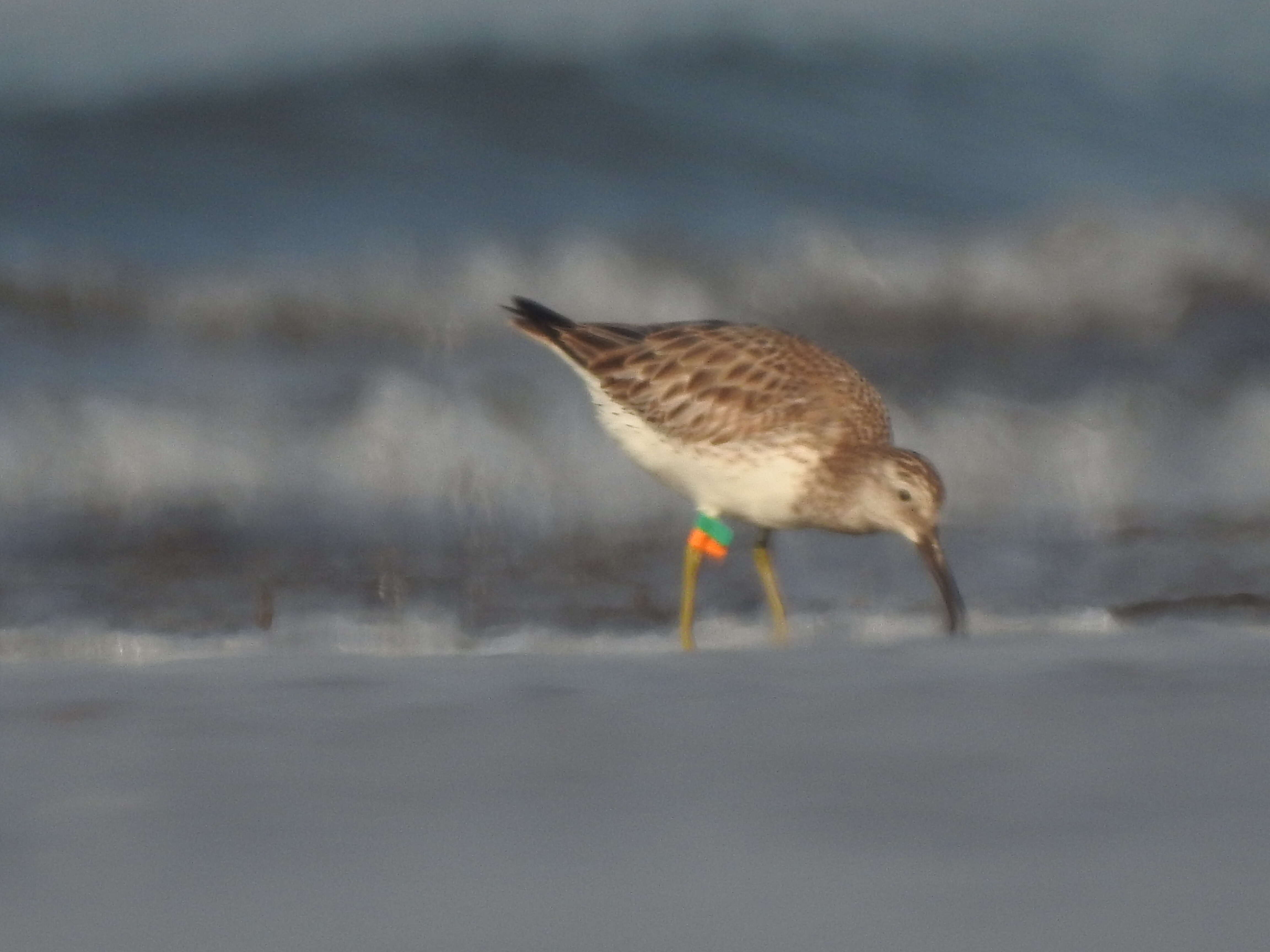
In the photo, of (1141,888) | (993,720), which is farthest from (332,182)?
(1141,888)

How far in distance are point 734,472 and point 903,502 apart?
508 millimetres

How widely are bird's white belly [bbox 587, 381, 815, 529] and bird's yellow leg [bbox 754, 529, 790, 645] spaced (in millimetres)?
203

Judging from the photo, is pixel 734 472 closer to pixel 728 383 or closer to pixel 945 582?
pixel 728 383

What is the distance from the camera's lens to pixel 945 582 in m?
6.14

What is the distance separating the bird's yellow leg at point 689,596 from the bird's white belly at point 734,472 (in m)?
0.16

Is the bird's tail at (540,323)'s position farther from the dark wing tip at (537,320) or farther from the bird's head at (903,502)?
the bird's head at (903,502)

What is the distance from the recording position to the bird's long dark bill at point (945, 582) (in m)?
6.07

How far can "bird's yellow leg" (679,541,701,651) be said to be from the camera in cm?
621

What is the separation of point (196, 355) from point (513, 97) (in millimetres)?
3269

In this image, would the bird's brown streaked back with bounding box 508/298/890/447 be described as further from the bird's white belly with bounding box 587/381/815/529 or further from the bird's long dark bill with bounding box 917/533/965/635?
the bird's long dark bill with bounding box 917/533/965/635

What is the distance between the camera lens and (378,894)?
265 cm

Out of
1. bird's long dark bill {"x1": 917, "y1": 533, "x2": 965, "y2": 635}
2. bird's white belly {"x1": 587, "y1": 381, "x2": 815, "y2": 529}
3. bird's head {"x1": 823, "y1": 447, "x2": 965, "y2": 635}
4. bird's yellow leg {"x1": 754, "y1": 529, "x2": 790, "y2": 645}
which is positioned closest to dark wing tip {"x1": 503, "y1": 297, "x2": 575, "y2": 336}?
bird's white belly {"x1": 587, "y1": 381, "x2": 815, "y2": 529}

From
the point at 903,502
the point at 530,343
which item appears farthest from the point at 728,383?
the point at 530,343

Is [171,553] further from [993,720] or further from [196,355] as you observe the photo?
[993,720]
